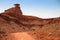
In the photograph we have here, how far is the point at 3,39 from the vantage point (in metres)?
21.2

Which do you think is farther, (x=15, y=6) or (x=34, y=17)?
(x=34, y=17)

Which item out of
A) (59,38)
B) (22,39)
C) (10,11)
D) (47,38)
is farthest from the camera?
(10,11)

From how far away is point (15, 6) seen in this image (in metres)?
A: 71.7

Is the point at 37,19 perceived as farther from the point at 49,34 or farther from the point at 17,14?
the point at 49,34

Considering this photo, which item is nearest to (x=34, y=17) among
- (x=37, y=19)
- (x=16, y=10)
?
(x=37, y=19)

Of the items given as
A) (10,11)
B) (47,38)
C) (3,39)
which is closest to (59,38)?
(47,38)

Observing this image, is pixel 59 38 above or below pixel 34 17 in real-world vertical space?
above

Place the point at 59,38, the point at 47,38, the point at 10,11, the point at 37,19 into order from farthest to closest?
the point at 37,19 → the point at 10,11 → the point at 47,38 → the point at 59,38

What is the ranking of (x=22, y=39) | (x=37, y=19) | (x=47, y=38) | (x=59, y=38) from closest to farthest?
(x=59, y=38) → (x=47, y=38) → (x=22, y=39) → (x=37, y=19)

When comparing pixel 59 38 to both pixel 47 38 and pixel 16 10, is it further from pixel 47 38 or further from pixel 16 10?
pixel 16 10

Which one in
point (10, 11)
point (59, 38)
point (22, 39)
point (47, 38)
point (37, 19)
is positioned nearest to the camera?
point (59, 38)

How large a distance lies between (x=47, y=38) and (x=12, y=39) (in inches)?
180

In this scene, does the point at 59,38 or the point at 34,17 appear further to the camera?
the point at 34,17

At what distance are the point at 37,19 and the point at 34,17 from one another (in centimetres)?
194
